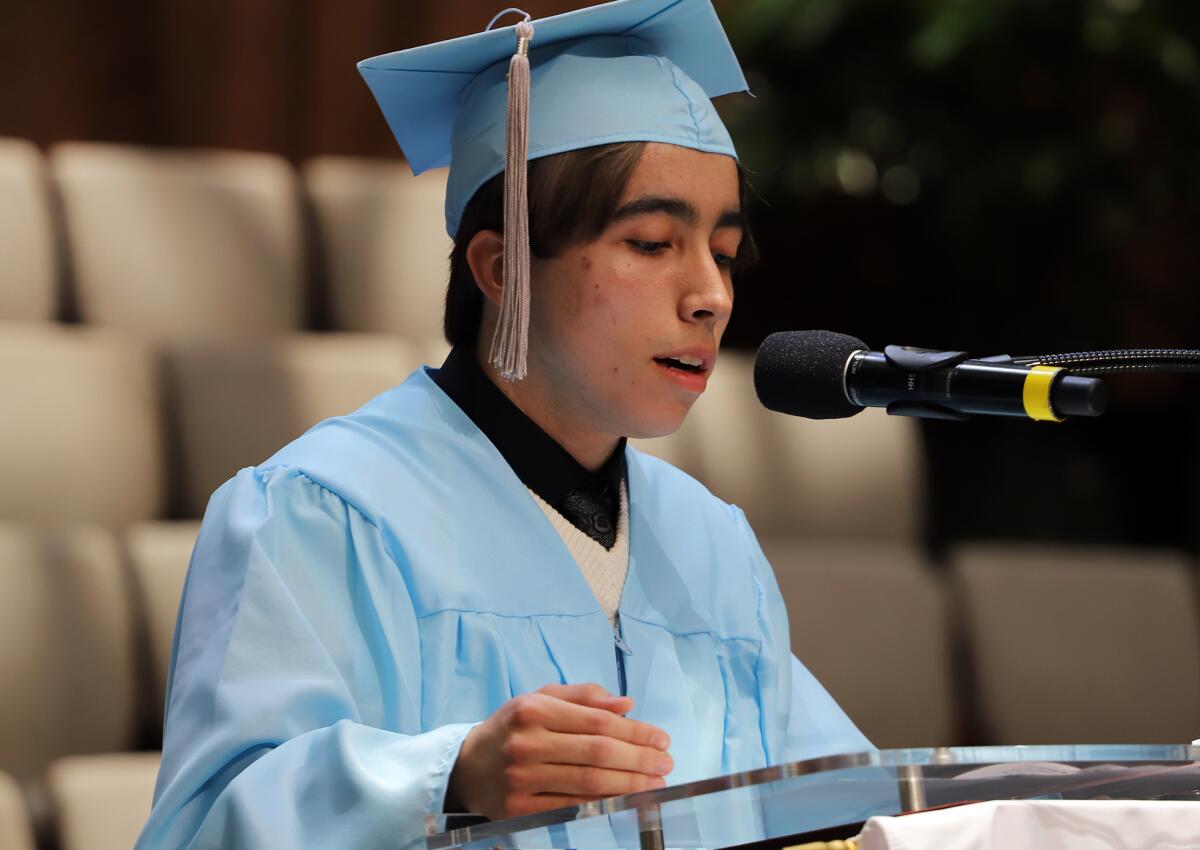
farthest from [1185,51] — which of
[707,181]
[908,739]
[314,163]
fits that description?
[707,181]

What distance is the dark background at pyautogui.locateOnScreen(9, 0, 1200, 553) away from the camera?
2.54 metres

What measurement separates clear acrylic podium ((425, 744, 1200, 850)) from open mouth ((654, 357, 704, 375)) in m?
0.46

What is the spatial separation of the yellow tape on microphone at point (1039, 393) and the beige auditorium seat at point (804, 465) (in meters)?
1.62

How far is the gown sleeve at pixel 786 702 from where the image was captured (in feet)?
4.15

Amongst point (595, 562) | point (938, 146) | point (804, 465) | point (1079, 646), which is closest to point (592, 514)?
point (595, 562)

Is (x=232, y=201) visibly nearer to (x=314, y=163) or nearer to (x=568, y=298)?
(x=314, y=163)

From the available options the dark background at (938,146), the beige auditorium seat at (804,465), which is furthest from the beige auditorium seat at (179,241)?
the beige auditorium seat at (804,465)

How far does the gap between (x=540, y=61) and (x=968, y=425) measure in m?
1.90

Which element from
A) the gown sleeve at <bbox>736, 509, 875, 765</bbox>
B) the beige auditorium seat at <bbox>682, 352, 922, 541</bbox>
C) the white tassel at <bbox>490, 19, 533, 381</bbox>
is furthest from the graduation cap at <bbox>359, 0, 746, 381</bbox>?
the beige auditorium seat at <bbox>682, 352, 922, 541</bbox>

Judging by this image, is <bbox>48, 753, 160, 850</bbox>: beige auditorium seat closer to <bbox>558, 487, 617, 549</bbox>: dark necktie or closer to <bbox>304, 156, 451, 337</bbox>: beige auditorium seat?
<bbox>558, 487, 617, 549</bbox>: dark necktie

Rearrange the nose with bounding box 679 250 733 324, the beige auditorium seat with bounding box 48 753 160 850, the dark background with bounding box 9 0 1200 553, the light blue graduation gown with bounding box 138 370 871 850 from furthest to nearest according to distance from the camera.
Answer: the dark background with bounding box 9 0 1200 553 → the beige auditorium seat with bounding box 48 753 160 850 → the nose with bounding box 679 250 733 324 → the light blue graduation gown with bounding box 138 370 871 850

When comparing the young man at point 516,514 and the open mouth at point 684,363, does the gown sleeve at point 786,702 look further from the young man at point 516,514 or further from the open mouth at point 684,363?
the open mouth at point 684,363

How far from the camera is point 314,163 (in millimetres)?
2486

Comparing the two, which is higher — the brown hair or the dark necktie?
the brown hair
